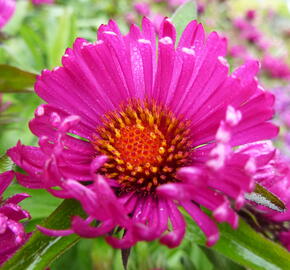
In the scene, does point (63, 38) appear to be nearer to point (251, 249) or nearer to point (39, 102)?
point (39, 102)

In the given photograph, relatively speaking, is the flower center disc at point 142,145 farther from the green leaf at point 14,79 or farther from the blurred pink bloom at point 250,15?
the blurred pink bloom at point 250,15

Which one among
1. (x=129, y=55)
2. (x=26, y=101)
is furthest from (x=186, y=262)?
(x=26, y=101)

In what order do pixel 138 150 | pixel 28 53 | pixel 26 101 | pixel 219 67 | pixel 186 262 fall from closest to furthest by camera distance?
pixel 219 67
pixel 138 150
pixel 186 262
pixel 26 101
pixel 28 53

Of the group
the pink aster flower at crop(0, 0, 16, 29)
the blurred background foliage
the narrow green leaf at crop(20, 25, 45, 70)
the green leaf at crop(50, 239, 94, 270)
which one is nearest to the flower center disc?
the blurred background foliage

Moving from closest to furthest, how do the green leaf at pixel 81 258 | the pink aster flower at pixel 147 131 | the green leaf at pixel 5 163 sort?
1. the pink aster flower at pixel 147 131
2. the green leaf at pixel 5 163
3. the green leaf at pixel 81 258

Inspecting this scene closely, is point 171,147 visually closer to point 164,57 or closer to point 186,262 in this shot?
point 164,57

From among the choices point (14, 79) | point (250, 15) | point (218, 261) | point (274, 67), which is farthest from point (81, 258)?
point (250, 15)

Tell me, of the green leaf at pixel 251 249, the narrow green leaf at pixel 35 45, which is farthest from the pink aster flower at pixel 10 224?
the narrow green leaf at pixel 35 45
